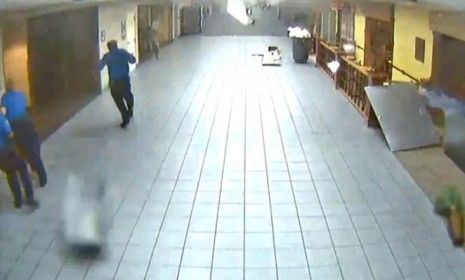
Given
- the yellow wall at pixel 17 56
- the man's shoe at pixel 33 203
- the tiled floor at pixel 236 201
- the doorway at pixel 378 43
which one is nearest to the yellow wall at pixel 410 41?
the doorway at pixel 378 43

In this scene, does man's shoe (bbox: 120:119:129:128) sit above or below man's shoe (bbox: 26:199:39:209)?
below

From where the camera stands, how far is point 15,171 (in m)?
2.81

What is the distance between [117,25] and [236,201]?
401cm

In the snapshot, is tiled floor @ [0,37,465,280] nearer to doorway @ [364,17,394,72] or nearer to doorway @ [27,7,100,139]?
doorway @ [27,7,100,139]

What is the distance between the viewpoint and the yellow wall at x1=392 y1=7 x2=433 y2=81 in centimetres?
472

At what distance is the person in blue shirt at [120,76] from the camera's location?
5.16 meters

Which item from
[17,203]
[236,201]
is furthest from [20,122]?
[236,201]

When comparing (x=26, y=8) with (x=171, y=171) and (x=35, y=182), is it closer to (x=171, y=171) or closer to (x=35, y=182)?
(x=35, y=182)

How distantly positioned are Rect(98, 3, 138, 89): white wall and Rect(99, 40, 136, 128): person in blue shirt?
216mm

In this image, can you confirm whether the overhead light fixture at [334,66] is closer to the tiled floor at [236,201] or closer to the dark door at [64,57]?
the tiled floor at [236,201]

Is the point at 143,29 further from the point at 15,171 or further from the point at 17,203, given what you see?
the point at 15,171

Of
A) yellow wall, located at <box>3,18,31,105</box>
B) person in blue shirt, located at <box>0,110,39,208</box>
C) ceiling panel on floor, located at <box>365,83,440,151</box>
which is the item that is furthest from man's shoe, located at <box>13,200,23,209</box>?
ceiling panel on floor, located at <box>365,83,440,151</box>

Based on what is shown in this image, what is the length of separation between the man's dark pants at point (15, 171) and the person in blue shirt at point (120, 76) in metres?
2.04

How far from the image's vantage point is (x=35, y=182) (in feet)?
10.5
